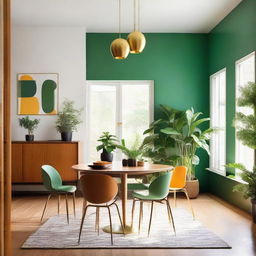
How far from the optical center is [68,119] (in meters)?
7.40

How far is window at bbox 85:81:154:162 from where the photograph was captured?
8.05 m

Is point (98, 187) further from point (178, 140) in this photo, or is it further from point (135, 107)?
point (135, 107)

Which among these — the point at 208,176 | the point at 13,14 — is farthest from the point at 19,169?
the point at 208,176

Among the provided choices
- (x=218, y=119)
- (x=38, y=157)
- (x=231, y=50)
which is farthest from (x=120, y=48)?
(x=218, y=119)

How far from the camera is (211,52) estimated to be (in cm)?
788

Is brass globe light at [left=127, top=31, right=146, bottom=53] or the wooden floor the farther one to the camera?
brass globe light at [left=127, top=31, right=146, bottom=53]

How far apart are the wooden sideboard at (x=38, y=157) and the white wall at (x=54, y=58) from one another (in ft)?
1.86

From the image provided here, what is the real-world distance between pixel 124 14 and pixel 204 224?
147 inches

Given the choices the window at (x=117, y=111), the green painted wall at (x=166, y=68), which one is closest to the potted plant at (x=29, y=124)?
the window at (x=117, y=111)

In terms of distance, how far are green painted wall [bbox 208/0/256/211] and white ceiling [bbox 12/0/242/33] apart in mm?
221

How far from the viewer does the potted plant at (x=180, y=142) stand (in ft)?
23.9

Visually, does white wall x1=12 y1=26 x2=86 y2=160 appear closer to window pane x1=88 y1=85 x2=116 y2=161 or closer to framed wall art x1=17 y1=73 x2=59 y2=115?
framed wall art x1=17 y1=73 x2=59 y2=115

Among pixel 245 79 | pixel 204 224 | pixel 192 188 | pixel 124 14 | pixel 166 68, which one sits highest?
pixel 124 14

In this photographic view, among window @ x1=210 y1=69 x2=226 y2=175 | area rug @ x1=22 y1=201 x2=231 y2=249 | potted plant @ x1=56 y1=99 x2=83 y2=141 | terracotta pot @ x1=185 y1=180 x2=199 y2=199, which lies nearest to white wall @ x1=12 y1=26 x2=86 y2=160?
potted plant @ x1=56 y1=99 x2=83 y2=141
